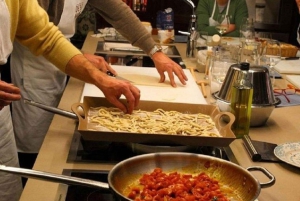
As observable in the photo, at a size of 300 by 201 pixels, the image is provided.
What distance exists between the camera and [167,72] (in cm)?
213

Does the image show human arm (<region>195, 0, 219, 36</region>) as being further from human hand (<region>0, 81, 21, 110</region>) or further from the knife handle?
human hand (<region>0, 81, 21, 110</region>)

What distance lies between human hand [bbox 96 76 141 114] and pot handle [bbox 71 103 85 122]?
0.09 m

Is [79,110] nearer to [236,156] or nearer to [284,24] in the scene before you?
[236,156]

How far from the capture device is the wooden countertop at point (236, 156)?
1.15 meters

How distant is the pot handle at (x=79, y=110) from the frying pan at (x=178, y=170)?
1.01 feet

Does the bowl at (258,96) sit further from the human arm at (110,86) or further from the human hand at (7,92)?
the human hand at (7,92)

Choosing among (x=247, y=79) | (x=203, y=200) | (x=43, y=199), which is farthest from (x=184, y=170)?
(x=247, y=79)

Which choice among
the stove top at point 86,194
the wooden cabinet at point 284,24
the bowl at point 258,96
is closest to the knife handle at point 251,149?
the bowl at point 258,96

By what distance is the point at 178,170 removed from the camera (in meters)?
1.17

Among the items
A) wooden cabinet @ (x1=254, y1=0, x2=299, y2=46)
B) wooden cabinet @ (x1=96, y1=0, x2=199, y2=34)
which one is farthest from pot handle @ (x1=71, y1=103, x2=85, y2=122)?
wooden cabinet @ (x1=254, y1=0, x2=299, y2=46)

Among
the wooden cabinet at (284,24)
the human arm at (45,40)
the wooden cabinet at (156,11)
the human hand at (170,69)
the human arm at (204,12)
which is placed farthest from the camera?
the wooden cabinet at (284,24)

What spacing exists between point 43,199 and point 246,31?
2206mm

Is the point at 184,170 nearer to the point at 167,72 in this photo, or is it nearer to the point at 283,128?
the point at 283,128

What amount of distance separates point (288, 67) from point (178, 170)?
162cm
